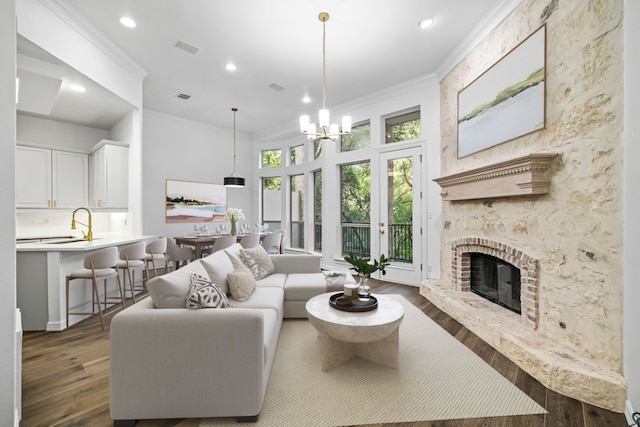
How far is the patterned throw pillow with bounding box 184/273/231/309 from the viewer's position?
6.11 ft

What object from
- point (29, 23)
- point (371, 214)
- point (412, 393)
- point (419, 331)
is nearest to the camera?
point (412, 393)

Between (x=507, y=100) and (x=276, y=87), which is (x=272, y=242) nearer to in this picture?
(x=276, y=87)

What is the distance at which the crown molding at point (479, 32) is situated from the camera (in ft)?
10.00

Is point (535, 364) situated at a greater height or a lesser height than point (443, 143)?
lesser

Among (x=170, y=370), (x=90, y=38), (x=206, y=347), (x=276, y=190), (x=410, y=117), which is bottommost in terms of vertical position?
(x=170, y=370)

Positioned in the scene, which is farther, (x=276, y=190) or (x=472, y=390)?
(x=276, y=190)

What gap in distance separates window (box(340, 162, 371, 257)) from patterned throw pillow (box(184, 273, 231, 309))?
13.1 feet

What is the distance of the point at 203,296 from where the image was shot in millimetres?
1910

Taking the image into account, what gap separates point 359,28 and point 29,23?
131 inches

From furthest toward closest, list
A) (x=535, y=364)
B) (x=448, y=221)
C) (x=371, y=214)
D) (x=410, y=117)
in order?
(x=371, y=214)
(x=410, y=117)
(x=448, y=221)
(x=535, y=364)

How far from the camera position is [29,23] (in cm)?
276

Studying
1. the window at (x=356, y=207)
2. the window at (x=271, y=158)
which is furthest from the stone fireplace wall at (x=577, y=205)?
the window at (x=271, y=158)

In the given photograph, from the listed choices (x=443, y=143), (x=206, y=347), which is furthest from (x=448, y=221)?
(x=206, y=347)

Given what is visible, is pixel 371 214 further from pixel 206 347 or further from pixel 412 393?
pixel 206 347
